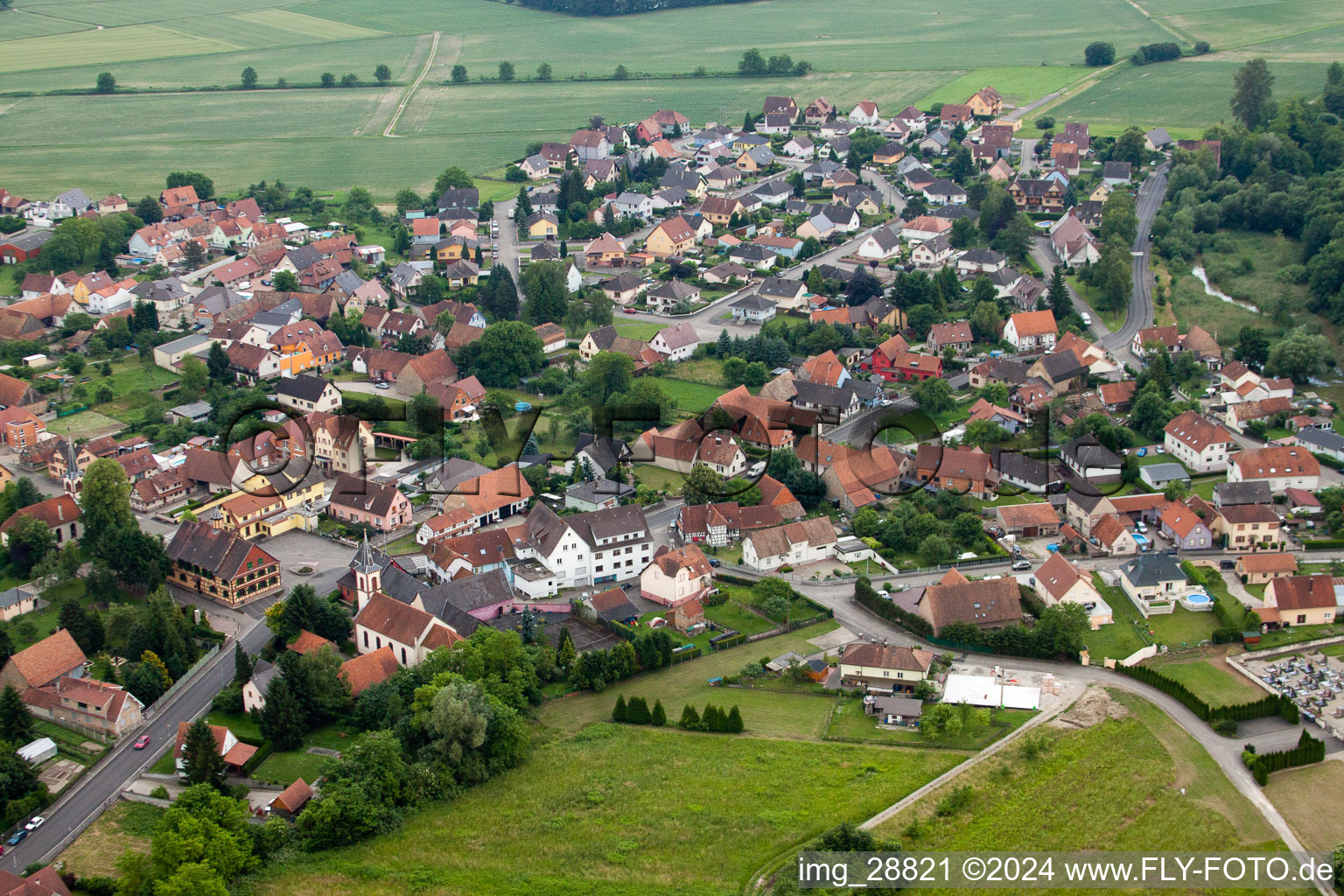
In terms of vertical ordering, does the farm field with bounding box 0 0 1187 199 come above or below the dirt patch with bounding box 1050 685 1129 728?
above

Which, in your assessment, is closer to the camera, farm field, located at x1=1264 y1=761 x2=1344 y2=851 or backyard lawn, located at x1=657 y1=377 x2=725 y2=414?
farm field, located at x1=1264 y1=761 x2=1344 y2=851

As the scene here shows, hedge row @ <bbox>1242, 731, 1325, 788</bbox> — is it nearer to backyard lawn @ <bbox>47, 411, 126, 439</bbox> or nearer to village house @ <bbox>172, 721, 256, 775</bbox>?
village house @ <bbox>172, 721, 256, 775</bbox>

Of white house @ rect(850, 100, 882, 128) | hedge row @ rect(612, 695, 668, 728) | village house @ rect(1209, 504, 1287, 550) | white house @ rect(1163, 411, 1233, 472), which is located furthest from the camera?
white house @ rect(850, 100, 882, 128)

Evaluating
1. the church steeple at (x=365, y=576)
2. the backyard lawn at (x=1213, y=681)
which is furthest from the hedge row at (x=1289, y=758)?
the church steeple at (x=365, y=576)

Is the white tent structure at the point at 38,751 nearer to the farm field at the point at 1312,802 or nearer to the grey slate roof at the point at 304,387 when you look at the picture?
the grey slate roof at the point at 304,387

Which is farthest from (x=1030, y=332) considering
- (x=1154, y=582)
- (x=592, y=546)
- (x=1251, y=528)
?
(x=592, y=546)

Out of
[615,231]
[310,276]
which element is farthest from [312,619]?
[615,231]

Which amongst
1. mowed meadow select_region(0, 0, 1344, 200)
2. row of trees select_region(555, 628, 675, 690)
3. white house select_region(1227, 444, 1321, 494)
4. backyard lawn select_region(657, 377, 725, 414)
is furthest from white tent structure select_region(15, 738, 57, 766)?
mowed meadow select_region(0, 0, 1344, 200)
